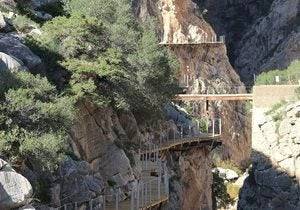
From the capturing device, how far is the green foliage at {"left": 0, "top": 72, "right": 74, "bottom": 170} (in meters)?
16.7

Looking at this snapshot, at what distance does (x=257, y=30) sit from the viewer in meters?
76.0

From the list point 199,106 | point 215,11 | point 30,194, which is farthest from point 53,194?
point 215,11

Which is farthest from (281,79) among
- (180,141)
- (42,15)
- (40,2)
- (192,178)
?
(42,15)

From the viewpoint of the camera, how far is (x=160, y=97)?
35.7 meters

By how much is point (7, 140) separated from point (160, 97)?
1980 cm

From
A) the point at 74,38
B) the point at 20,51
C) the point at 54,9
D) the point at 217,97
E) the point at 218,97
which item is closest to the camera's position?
the point at 20,51

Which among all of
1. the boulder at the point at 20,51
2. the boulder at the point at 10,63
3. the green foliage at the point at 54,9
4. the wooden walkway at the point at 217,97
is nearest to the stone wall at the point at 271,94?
Answer: the wooden walkway at the point at 217,97

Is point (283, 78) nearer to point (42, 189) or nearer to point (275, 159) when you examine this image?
point (275, 159)

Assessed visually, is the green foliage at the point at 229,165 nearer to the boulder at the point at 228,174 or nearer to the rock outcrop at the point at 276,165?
the boulder at the point at 228,174

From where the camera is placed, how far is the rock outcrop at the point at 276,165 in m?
38.7

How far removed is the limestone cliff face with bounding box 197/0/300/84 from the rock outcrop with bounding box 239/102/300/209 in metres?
28.1

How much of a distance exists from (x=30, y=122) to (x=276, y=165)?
81.0ft

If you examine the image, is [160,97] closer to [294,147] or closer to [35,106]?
[294,147]

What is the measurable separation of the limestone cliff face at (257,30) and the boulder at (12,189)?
2181 inches
